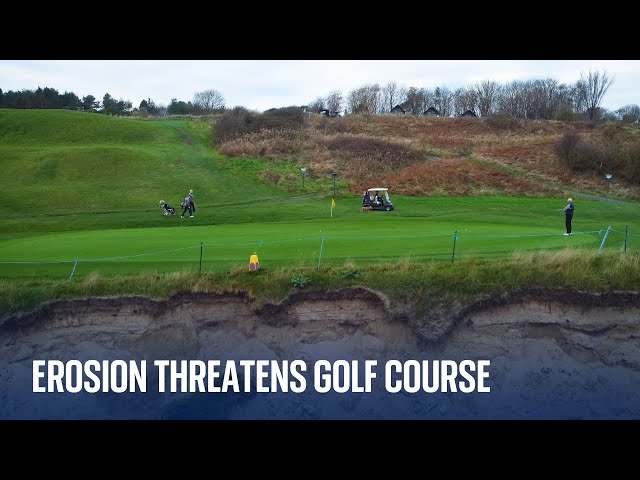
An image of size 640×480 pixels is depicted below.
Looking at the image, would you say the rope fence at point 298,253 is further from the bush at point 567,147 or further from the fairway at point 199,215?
the bush at point 567,147

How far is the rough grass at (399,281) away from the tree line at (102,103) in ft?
242

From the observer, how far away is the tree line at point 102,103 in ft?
266

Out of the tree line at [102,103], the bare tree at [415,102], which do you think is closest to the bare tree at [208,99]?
the tree line at [102,103]

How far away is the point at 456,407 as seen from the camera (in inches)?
510

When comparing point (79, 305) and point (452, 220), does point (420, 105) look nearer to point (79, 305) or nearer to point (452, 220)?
point (452, 220)

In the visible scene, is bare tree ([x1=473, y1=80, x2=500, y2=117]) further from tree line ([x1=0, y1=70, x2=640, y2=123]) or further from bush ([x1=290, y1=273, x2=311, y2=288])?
bush ([x1=290, y1=273, x2=311, y2=288])

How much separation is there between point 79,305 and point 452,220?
1888 cm

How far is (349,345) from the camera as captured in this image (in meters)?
14.7

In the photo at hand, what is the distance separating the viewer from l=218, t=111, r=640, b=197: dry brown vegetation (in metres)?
42.1

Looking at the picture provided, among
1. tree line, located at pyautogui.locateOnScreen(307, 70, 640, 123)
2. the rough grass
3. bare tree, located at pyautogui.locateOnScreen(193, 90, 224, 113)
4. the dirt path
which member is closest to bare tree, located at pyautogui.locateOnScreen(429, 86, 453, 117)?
tree line, located at pyautogui.locateOnScreen(307, 70, 640, 123)

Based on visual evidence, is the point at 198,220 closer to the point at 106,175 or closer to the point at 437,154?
the point at 106,175

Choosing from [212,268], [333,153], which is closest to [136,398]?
[212,268]

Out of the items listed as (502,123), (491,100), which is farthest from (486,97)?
(502,123)

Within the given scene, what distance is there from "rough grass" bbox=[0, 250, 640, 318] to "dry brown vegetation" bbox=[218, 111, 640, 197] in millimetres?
23218
